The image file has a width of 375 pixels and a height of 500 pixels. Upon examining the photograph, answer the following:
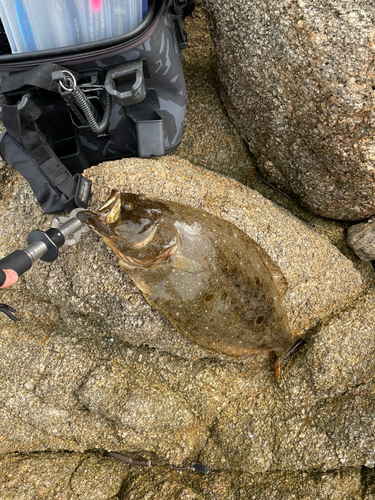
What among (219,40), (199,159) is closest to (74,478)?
(199,159)

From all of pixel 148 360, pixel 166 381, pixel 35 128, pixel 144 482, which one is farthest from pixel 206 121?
pixel 144 482

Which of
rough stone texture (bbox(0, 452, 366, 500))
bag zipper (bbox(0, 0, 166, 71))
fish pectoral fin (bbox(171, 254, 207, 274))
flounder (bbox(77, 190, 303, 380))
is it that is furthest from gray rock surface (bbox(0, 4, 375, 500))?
bag zipper (bbox(0, 0, 166, 71))

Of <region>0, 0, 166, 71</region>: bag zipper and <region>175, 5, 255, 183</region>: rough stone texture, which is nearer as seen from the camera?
<region>0, 0, 166, 71</region>: bag zipper

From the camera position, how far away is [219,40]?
2926mm

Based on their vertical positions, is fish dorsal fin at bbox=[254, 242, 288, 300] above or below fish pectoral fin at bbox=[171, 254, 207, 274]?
below

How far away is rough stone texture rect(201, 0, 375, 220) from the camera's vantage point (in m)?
2.32

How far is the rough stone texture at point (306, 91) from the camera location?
2.32m

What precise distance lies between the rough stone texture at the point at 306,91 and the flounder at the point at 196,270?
0.91 meters

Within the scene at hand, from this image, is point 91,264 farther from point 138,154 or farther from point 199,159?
point 199,159

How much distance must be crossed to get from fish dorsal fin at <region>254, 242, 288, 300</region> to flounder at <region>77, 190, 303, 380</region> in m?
0.08

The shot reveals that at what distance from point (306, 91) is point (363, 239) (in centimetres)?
145

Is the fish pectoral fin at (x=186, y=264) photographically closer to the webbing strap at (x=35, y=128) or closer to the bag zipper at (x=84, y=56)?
the webbing strap at (x=35, y=128)

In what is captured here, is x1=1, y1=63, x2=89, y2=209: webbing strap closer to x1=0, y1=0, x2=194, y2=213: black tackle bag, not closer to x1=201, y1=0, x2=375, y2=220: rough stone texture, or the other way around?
x1=0, y1=0, x2=194, y2=213: black tackle bag

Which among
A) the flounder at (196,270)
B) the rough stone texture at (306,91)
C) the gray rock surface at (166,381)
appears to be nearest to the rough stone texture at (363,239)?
the rough stone texture at (306,91)
